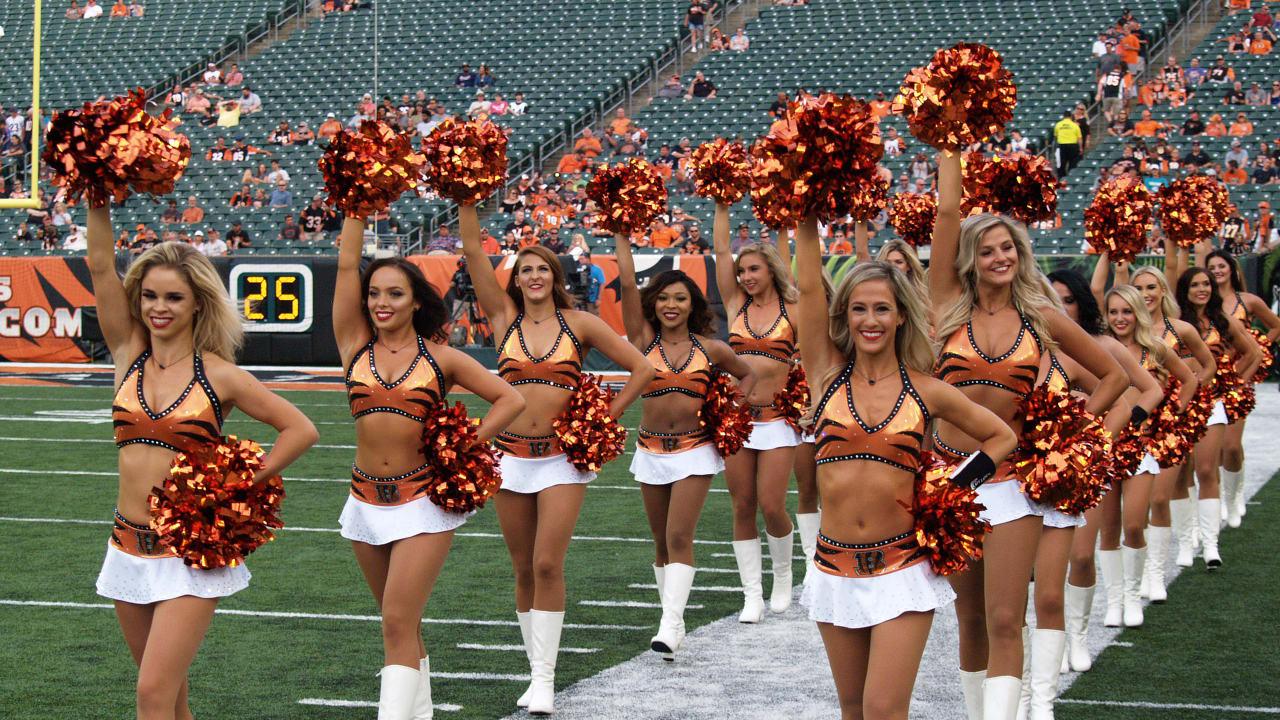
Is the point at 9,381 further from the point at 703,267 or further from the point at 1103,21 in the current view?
the point at 1103,21

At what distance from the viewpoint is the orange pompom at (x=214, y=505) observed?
11.3 ft

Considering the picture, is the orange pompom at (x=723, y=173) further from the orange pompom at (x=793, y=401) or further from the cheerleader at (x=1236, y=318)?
the cheerleader at (x=1236, y=318)

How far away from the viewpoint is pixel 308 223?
20578 millimetres

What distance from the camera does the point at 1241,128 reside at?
18.5 meters

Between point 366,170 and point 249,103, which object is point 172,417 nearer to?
point 366,170

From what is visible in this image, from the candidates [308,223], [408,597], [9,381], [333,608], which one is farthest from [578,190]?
[408,597]

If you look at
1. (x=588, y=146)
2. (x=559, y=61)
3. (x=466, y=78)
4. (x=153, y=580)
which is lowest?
(x=153, y=580)

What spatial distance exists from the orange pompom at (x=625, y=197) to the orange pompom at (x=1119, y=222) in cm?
177

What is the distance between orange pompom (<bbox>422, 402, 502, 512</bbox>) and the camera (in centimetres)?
413

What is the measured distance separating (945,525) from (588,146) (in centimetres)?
1903

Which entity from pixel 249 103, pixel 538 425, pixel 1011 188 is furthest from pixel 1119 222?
pixel 249 103

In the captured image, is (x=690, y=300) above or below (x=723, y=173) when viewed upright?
below

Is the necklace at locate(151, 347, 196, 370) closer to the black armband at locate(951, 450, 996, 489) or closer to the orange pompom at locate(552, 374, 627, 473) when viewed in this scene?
the orange pompom at locate(552, 374, 627, 473)

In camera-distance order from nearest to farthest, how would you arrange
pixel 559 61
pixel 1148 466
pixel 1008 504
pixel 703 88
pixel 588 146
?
pixel 1008 504, pixel 1148 466, pixel 588 146, pixel 703 88, pixel 559 61
